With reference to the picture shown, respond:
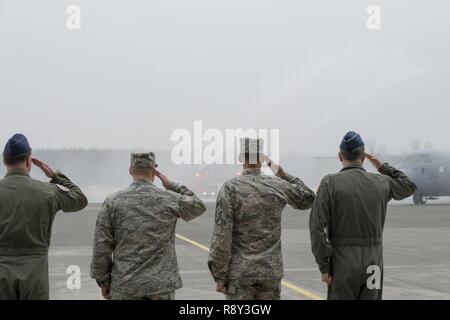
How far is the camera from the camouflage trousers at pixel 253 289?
5.98 meters

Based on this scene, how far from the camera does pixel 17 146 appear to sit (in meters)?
5.73

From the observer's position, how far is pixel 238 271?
5.97 meters

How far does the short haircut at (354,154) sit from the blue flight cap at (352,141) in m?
0.03

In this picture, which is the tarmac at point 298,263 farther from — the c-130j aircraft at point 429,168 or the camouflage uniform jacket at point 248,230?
the c-130j aircraft at point 429,168

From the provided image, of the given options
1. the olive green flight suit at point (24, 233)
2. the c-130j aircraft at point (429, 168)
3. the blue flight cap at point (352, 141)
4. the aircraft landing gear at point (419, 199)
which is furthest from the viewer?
the aircraft landing gear at point (419, 199)

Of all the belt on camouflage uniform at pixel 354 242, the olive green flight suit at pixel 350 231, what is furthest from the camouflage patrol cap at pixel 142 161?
the belt on camouflage uniform at pixel 354 242

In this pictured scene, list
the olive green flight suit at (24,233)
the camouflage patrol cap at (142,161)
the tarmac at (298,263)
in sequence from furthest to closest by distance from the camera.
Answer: the tarmac at (298,263) < the camouflage patrol cap at (142,161) < the olive green flight suit at (24,233)

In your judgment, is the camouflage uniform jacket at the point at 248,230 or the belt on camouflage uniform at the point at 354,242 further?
the belt on camouflage uniform at the point at 354,242

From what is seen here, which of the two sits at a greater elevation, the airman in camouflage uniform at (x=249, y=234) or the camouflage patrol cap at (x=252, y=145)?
the camouflage patrol cap at (x=252, y=145)

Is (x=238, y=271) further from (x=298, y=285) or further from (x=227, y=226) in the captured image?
(x=298, y=285)

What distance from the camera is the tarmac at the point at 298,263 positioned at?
1072 centimetres

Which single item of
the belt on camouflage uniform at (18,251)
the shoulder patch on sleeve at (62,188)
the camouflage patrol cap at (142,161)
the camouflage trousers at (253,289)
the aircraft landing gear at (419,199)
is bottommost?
the aircraft landing gear at (419,199)

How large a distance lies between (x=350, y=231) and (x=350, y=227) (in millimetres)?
38
